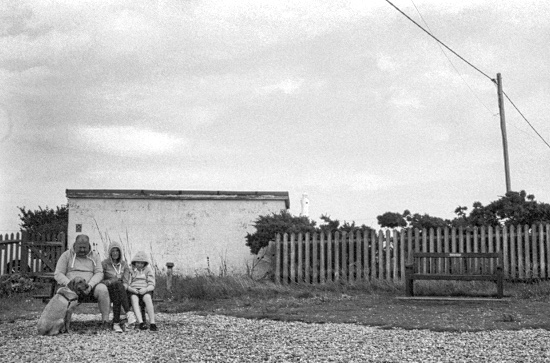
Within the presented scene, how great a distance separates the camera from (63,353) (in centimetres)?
812

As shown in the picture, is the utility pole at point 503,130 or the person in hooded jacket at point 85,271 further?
the utility pole at point 503,130

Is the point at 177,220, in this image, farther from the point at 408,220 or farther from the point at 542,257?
the point at 542,257

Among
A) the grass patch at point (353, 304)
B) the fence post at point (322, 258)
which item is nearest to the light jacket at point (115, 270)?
the grass patch at point (353, 304)

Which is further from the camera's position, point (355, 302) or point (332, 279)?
point (332, 279)

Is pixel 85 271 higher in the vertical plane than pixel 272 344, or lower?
higher

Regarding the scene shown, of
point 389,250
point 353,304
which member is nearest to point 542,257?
point 389,250

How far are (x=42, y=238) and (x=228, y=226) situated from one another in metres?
5.35

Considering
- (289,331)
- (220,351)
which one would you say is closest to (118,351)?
(220,351)

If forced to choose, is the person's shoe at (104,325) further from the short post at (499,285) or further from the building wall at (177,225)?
the building wall at (177,225)

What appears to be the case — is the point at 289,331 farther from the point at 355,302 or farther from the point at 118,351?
the point at 355,302

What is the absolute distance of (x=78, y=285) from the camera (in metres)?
10.1

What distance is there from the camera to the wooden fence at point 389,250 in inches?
716

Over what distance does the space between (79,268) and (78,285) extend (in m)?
0.44

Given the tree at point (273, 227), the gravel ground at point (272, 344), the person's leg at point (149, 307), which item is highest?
the tree at point (273, 227)
